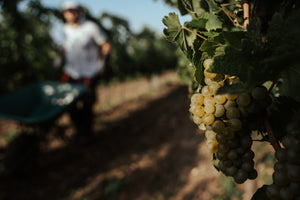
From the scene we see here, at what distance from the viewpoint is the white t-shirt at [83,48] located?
142 inches

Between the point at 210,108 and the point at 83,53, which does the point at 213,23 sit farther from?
the point at 83,53

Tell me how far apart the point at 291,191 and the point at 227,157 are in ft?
0.65

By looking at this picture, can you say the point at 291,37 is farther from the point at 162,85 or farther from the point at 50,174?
the point at 162,85

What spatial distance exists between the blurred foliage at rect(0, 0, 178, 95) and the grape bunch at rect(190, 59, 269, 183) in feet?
13.4

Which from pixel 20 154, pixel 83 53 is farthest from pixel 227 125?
pixel 83 53

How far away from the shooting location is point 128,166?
3320mm

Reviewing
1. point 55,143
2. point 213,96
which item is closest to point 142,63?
point 55,143

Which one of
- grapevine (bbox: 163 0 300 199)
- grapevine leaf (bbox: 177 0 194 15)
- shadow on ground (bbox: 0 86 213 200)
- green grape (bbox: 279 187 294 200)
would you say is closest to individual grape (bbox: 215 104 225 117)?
grapevine (bbox: 163 0 300 199)

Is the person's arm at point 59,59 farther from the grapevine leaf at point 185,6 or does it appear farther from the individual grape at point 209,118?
the individual grape at point 209,118

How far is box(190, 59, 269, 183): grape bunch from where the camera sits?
25.8 inches

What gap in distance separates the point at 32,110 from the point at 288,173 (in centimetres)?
377

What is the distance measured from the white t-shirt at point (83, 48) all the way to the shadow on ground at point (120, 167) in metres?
1.29

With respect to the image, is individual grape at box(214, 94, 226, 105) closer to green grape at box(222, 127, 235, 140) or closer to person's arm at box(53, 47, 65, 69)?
green grape at box(222, 127, 235, 140)

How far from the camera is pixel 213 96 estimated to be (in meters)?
0.71
